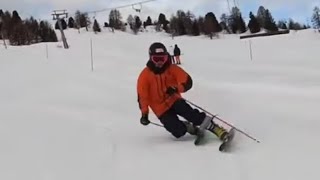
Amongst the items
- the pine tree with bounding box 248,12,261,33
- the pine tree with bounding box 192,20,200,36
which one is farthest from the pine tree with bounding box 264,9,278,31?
the pine tree with bounding box 192,20,200,36

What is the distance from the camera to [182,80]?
6.27 metres

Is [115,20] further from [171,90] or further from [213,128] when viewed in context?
[213,128]

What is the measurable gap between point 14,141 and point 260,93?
21.0 ft

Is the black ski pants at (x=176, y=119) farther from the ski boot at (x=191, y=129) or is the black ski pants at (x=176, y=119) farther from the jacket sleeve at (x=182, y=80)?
the jacket sleeve at (x=182, y=80)

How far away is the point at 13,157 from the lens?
5.61m

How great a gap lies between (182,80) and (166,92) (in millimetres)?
256

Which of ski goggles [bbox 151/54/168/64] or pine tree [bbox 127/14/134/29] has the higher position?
pine tree [bbox 127/14/134/29]

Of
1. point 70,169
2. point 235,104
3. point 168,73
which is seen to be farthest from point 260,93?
point 70,169

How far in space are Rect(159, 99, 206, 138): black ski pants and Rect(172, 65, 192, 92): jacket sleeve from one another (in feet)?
0.85

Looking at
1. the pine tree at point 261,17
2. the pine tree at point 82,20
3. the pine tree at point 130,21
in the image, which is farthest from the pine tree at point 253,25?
the pine tree at point 82,20

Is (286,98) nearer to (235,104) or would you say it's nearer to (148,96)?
(235,104)

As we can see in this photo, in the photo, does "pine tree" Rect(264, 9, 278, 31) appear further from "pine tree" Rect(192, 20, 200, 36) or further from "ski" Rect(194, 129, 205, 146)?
"ski" Rect(194, 129, 205, 146)

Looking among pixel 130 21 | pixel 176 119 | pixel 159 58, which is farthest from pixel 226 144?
pixel 130 21

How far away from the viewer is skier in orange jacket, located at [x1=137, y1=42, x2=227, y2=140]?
625cm
